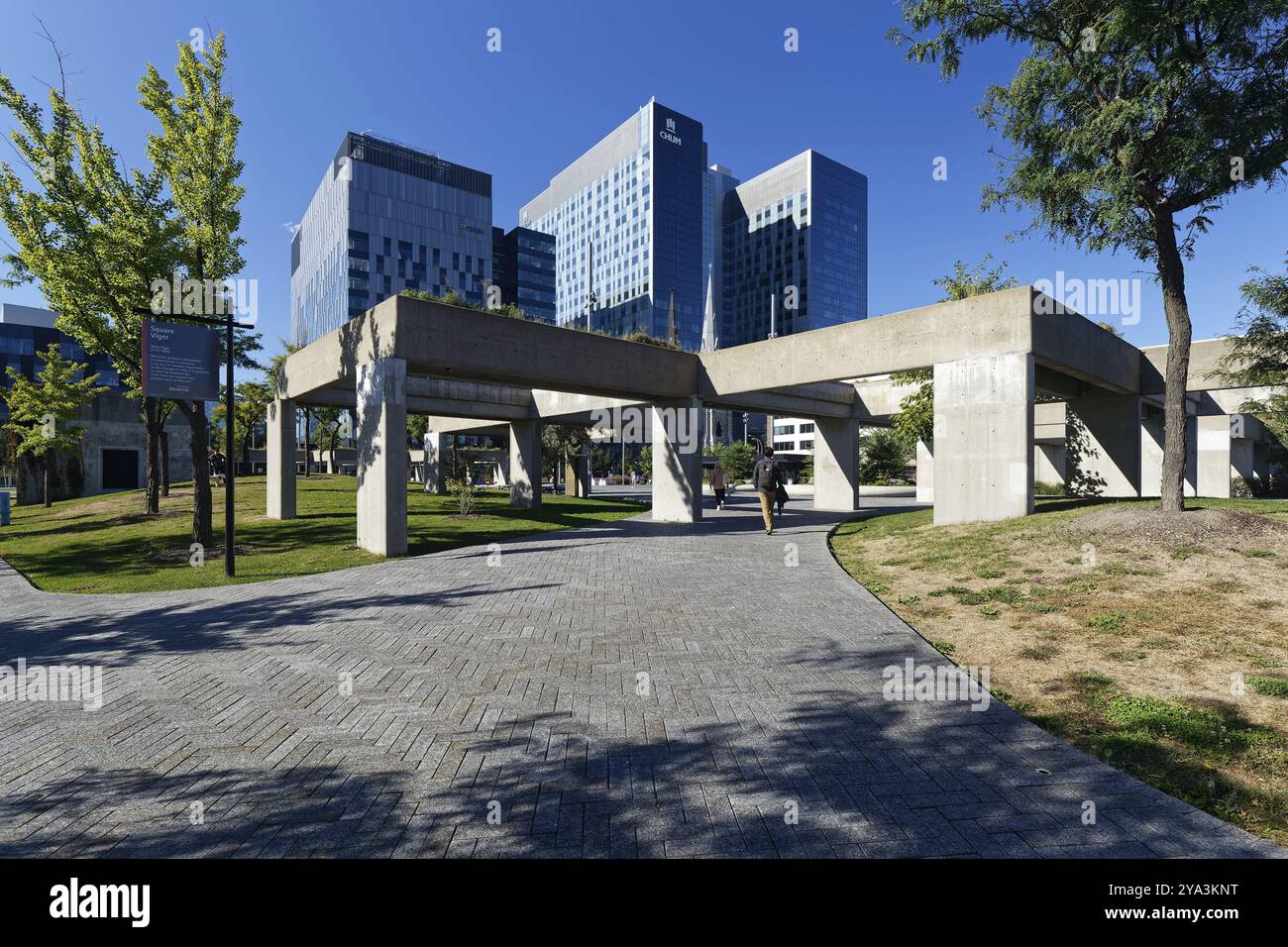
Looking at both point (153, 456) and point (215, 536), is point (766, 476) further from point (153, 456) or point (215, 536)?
point (153, 456)

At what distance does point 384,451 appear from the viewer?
13016 millimetres

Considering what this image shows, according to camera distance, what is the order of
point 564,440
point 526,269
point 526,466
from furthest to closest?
point 526,269
point 564,440
point 526,466

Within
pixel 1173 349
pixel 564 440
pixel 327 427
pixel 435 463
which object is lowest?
pixel 435 463

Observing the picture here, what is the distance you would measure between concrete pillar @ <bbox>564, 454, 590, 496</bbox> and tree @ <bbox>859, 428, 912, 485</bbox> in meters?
24.1

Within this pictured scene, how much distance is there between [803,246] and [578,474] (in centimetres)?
11261

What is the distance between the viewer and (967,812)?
3.04 m

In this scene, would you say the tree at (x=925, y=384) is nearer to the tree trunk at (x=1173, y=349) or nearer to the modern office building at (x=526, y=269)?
the tree trunk at (x=1173, y=349)

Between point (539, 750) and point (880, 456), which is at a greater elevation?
point (880, 456)

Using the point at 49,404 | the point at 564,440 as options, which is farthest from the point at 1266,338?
the point at 49,404

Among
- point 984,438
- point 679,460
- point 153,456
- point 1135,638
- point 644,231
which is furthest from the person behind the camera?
point 644,231

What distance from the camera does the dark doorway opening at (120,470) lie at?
33.9 meters

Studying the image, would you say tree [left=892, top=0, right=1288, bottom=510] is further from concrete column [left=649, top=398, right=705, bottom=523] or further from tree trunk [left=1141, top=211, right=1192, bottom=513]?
concrete column [left=649, top=398, right=705, bottom=523]

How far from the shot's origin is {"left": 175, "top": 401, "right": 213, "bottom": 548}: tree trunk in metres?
14.6

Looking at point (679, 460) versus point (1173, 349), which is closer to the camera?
point (1173, 349)
